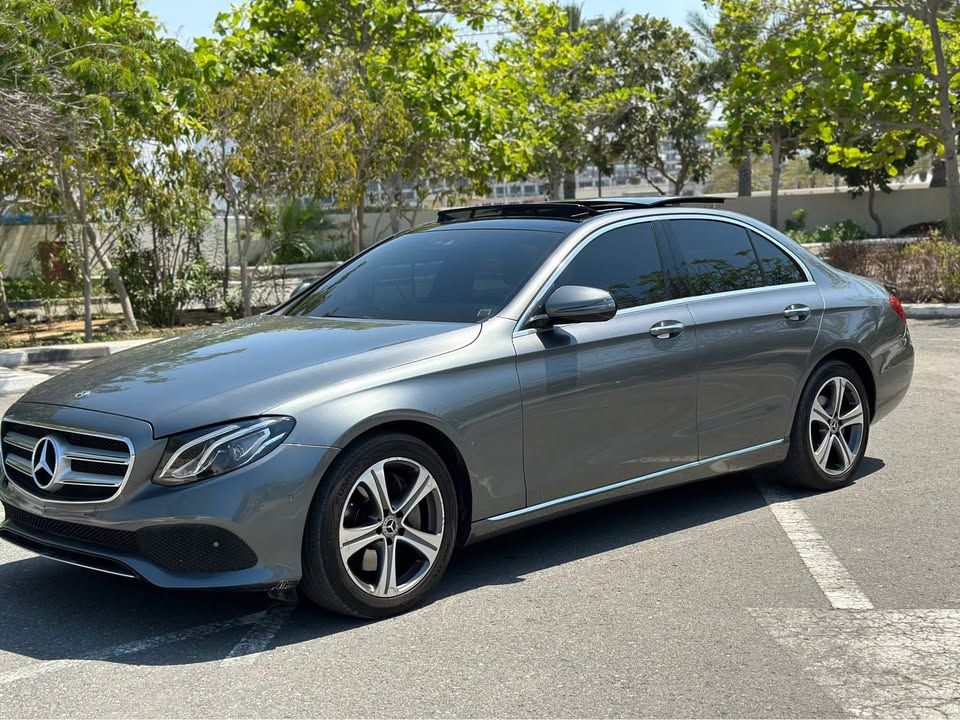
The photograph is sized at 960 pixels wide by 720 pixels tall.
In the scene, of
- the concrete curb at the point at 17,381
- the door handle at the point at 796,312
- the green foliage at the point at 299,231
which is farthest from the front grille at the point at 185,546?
the green foliage at the point at 299,231

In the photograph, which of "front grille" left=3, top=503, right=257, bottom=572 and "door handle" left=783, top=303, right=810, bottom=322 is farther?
"door handle" left=783, top=303, right=810, bottom=322

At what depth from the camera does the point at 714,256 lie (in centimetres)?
657

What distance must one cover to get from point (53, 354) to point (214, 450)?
1208 centimetres

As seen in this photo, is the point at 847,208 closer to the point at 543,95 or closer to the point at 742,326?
the point at 543,95

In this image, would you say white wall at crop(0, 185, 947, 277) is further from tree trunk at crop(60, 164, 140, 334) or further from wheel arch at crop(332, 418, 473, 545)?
wheel arch at crop(332, 418, 473, 545)

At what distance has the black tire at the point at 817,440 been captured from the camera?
22.2 ft

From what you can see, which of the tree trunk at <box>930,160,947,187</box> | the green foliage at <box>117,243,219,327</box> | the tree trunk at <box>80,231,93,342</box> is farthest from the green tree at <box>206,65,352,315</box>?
the tree trunk at <box>930,160,947,187</box>

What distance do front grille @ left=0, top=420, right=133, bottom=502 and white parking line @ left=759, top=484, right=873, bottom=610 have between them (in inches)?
114

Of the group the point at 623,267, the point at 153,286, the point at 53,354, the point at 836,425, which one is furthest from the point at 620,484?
the point at 153,286

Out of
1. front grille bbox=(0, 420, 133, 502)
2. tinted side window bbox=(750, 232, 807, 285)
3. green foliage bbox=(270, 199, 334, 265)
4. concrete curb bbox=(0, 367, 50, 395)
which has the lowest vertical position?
concrete curb bbox=(0, 367, 50, 395)

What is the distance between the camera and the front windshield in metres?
5.68

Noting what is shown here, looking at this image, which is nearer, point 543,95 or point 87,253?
point 87,253

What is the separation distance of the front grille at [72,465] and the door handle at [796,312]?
3.66 metres

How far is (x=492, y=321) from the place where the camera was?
17.8 feet
